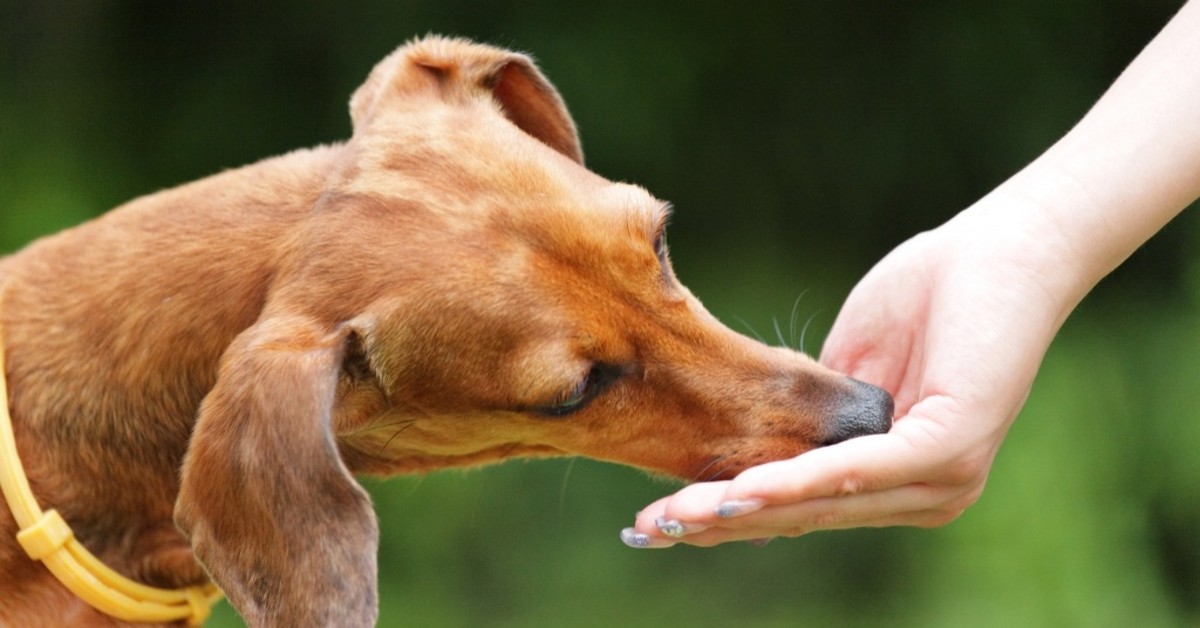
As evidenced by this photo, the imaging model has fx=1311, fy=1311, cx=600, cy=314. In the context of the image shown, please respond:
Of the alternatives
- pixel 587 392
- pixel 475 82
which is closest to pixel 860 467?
pixel 587 392

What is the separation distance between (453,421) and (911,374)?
1.15m

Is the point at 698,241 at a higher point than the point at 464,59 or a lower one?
lower

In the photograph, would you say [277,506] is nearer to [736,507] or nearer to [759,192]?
[736,507]

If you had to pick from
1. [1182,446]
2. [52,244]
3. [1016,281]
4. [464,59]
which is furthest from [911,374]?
[1182,446]

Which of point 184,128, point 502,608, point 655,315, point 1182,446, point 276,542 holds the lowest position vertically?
point 502,608

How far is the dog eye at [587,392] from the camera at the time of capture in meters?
2.85

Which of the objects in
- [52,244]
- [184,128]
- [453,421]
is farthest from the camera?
[184,128]

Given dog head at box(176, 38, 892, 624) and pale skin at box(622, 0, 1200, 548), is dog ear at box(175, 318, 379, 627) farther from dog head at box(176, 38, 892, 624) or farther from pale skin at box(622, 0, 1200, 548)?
→ pale skin at box(622, 0, 1200, 548)

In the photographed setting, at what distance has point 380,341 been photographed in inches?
111

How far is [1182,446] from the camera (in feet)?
18.5

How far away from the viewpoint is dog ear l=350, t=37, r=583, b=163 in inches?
129

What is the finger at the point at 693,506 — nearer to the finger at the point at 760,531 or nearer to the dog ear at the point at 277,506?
the finger at the point at 760,531

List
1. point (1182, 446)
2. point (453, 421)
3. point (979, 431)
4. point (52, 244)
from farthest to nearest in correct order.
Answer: point (1182, 446)
point (52, 244)
point (453, 421)
point (979, 431)

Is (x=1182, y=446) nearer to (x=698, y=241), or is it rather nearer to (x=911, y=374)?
(x=698, y=241)
